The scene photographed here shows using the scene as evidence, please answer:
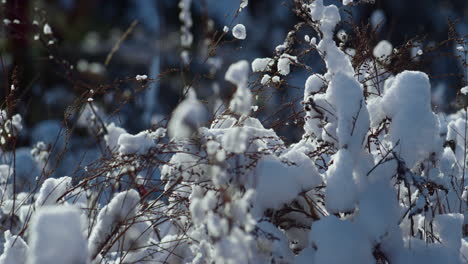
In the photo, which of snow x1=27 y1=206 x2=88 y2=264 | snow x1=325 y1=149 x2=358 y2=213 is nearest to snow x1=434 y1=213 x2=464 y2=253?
snow x1=325 y1=149 x2=358 y2=213

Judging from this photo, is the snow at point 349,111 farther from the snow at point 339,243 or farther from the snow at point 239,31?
the snow at point 239,31

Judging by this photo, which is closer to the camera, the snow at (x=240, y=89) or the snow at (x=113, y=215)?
the snow at (x=240, y=89)

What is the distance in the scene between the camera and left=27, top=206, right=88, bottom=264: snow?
95 cm

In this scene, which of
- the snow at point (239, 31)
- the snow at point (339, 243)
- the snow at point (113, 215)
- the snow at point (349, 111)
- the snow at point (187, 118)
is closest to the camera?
the snow at point (187, 118)

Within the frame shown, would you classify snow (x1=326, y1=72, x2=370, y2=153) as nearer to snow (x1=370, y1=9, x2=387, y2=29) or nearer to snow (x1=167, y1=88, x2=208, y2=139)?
snow (x1=167, y1=88, x2=208, y2=139)

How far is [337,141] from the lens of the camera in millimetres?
1446

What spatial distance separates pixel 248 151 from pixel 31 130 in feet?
22.8

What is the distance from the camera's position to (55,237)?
96cm

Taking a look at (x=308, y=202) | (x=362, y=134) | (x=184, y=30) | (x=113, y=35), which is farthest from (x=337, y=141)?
(x=113, y=35)

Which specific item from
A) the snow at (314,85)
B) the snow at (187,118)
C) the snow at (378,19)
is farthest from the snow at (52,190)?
the snow at (378,19)

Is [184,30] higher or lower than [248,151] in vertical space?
higher

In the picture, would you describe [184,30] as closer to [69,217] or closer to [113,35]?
[69,217]

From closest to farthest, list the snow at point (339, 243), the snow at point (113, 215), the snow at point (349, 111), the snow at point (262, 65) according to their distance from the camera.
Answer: the snow at point (339, 243)
the snow at point (349, 111)
the snow at point (113, 215)
the snow at point (262, 65)

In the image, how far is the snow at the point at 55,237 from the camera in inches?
37.4
